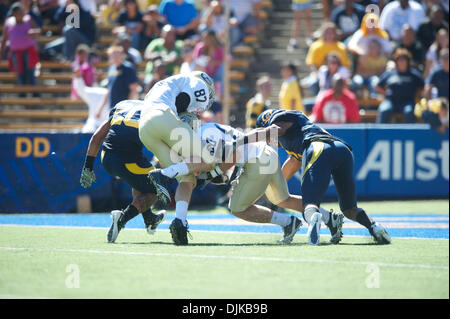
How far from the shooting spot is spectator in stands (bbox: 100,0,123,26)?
1877 cm

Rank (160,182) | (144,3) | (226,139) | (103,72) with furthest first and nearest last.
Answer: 1. (144,3)
2. (103,72)
3. (226,139)
4. (160,182)

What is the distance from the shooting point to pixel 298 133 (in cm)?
830

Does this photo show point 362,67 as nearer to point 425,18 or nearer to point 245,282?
point 425,18

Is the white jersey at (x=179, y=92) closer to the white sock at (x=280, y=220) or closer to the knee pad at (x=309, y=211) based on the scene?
the white sock at (x=280, y=220)

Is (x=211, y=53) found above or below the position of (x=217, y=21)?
below

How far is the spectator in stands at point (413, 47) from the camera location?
15789mm

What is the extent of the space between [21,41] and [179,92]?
10063 mm

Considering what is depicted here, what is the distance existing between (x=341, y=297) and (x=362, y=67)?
1122 centimetres

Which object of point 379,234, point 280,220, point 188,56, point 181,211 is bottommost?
point 379,234

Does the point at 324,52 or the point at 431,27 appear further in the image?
the point at 431,27

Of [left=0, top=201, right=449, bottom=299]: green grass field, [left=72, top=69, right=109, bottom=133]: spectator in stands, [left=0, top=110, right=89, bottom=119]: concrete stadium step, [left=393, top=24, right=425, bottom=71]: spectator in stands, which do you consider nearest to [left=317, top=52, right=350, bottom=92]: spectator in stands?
[left=393, top=24, right=425, bottom=71]: spectator in stands

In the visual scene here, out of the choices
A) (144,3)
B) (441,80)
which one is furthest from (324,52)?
(144,3)

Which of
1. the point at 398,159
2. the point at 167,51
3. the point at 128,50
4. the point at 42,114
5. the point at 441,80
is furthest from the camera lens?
the point at 42,114

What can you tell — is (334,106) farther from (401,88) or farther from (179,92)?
→ (179,92)
